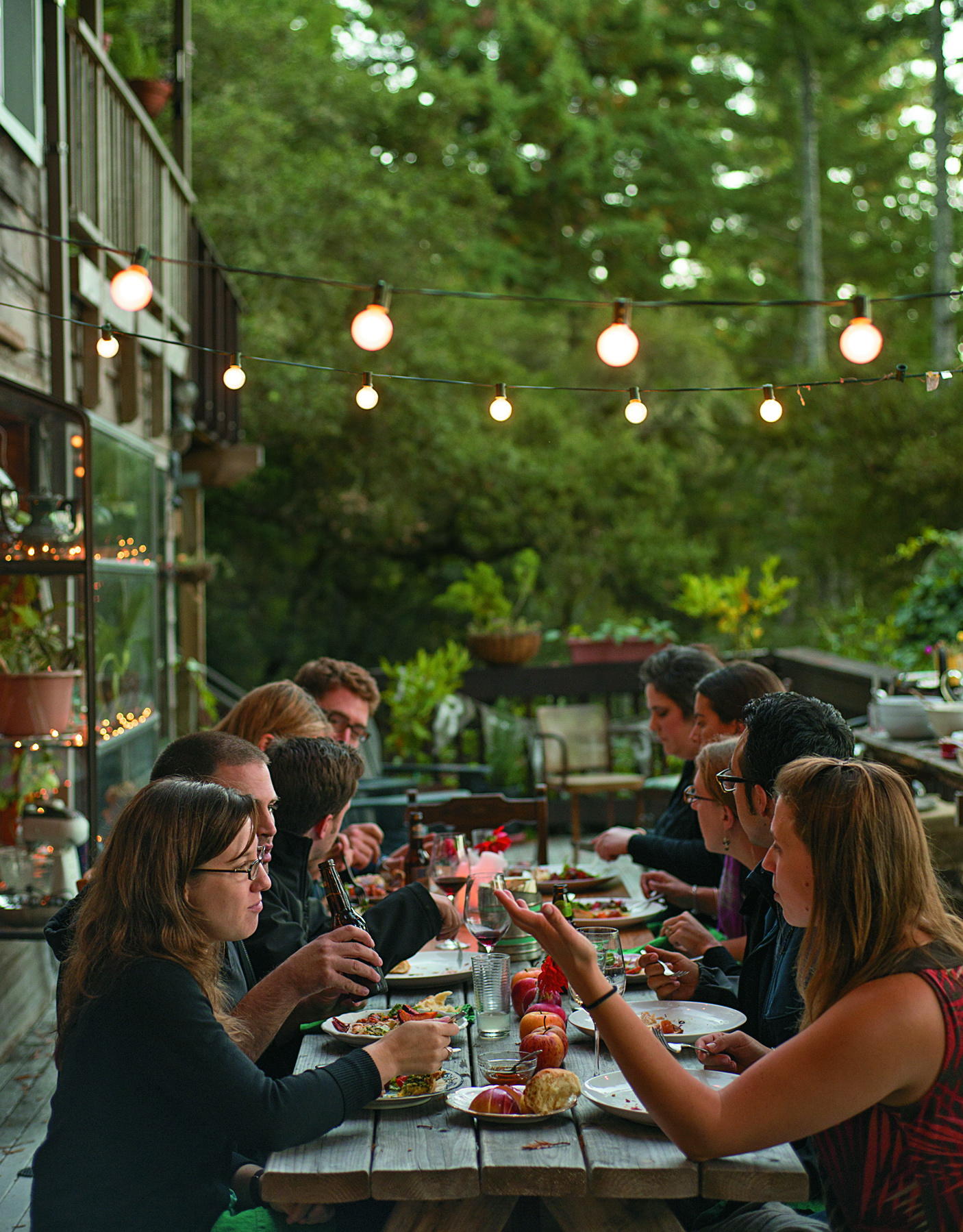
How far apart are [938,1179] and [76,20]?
5015 mm

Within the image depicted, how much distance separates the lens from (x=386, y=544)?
13391 mm

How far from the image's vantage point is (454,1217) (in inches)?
67.8

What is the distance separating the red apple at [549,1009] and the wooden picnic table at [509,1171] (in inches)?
11.8

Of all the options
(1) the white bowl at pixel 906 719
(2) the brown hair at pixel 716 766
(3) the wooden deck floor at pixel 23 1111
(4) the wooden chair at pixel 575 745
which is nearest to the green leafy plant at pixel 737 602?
(4) the wooden chair at pixel 575 745

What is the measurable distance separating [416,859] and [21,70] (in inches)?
122

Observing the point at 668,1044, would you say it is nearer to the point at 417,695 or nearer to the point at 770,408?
the point at 770,408

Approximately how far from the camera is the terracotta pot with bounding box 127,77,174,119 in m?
6.51

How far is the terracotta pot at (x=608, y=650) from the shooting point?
7535 mm

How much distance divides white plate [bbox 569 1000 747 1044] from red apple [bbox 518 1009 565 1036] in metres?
0.04

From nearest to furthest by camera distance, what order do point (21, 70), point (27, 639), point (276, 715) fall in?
1. point (276, 715)
2. point (27, 639)
3. point (21, 70)

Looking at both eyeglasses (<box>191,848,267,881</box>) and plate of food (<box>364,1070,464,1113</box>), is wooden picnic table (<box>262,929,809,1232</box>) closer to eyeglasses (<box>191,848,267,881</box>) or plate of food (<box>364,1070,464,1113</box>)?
plate of food (<box>364,1070,464,1113</box>)

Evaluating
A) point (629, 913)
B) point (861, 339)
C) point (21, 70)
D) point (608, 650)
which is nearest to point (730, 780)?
point (629, 913)

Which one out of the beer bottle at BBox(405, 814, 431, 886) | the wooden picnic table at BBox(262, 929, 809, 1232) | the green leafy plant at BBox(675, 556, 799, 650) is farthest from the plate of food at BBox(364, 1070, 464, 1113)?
the green leafy plant at BBox(675, 556, 799, 650)

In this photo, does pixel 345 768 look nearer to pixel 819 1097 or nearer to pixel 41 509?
pixel 819 1097
